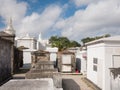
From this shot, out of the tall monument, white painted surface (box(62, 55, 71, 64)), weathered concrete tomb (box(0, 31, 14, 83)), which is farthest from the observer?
the tall monument

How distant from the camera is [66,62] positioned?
23000 millimetres

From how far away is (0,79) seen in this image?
13516mm

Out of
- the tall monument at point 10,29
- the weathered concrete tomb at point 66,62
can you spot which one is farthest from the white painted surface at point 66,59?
the tall monument at point 10,29

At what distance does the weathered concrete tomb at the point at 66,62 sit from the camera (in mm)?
22875

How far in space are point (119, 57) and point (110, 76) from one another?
4.15 feet

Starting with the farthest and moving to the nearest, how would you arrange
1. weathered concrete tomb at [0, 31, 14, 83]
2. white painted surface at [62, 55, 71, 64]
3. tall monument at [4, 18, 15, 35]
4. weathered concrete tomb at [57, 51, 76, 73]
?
tall monument at [4, 18, 15, 35]
white painted surface at [62, 55, 71, 64]
weathered concrete tomb at [57, 51, 76, 73]
weathered concrete tomb at [0, 31, 14, 83]

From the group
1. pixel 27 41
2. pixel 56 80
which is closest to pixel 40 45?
pixel 27 41

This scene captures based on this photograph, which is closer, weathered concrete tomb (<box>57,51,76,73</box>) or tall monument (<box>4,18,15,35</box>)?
weathered concrete tomb (<box>57,51,76,73</box>)

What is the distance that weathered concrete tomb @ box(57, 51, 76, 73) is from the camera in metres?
22.9

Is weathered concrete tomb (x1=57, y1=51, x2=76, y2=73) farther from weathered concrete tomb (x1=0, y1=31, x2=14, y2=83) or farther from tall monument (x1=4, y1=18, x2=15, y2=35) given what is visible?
tall monument (x1=4, y1=18, x2=15, y2=35)

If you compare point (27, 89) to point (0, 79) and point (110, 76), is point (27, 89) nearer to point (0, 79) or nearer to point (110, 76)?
point (110, 76)

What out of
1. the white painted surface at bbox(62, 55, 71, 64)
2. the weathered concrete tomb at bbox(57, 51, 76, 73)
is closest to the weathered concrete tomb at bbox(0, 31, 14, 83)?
the weathered concrete tomb at bbox(57, 51, 76, 73)

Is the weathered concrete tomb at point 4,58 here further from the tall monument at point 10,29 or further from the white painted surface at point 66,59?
the tall monument at point 10,29

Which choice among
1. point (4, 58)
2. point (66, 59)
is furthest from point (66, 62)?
point (4, 58)
